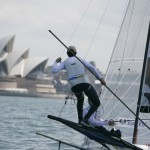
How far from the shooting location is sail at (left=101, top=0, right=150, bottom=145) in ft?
40.1

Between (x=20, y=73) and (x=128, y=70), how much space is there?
302 ft

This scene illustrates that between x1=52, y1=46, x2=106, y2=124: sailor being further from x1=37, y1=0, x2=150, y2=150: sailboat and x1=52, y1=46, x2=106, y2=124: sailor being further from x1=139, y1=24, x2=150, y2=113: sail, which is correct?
x1=139, y1=24, x2=150, y2=113: sail

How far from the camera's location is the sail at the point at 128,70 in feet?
40.1

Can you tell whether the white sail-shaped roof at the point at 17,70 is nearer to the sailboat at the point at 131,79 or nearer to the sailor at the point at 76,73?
the sailboat at the point at 131,79

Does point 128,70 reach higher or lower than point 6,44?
lower

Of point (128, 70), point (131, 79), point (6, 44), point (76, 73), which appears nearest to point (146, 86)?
point (131, 79)

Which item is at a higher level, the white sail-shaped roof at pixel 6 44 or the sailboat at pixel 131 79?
the white sail-shaped roof at pixel 6 44

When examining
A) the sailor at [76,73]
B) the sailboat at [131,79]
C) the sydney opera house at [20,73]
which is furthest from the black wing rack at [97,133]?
the sydney opera house at [20,73]

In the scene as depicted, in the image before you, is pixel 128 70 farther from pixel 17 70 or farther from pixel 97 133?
pixel 17 70

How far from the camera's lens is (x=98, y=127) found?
11.2 m

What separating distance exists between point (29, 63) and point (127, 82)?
86.4m

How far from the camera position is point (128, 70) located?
42.0 ft

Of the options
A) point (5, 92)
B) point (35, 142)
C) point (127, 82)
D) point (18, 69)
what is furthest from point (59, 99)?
point (127, 82)

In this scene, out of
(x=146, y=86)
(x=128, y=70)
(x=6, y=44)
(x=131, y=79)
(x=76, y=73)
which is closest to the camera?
(x=76, y=73)
